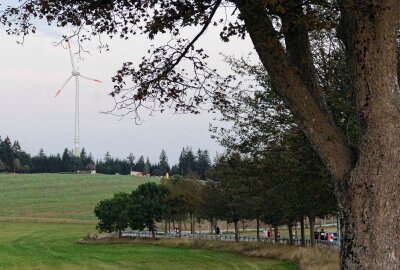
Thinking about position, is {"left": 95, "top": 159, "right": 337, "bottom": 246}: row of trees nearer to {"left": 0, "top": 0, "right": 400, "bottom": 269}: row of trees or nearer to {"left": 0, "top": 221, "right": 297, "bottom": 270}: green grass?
{"left": 0, "top": 221, "right": 297, "bottom": 270}: green grass

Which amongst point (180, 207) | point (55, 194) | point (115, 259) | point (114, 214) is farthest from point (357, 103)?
point (55, 194)

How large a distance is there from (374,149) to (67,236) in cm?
8135

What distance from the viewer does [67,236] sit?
8350cm

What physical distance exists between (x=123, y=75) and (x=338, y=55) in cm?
1034

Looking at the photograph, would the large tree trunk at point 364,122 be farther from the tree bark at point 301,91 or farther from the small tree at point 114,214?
the small tree at point 114,214

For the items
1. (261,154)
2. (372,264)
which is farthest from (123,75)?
(261,154)

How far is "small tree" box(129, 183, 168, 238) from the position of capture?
2940 inches

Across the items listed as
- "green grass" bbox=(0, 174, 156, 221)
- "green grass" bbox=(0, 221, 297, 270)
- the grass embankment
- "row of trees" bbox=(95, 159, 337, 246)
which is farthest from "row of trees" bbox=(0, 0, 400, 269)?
"green grass" bbox=(0, 174, 156, 221)

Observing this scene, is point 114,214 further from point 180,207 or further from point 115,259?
point 115,259

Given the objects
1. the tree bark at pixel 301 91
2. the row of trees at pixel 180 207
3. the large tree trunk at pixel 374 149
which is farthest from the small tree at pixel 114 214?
the large tree trunk at pixel 374 149

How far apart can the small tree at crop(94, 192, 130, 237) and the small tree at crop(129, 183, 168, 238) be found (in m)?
1.20

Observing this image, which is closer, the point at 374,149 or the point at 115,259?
the point at 374,149

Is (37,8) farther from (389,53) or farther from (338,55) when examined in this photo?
(338,55)

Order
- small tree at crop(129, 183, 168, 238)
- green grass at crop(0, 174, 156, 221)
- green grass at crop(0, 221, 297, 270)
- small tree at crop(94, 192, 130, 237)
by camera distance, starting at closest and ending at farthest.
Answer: green grass at crop(0, 221, 297, 270) → small tree at crop(129, 183, 168, 238) → small tree at crop(94, 192, 130, 237) → green grass at crop(0, 174, 156, 221)
